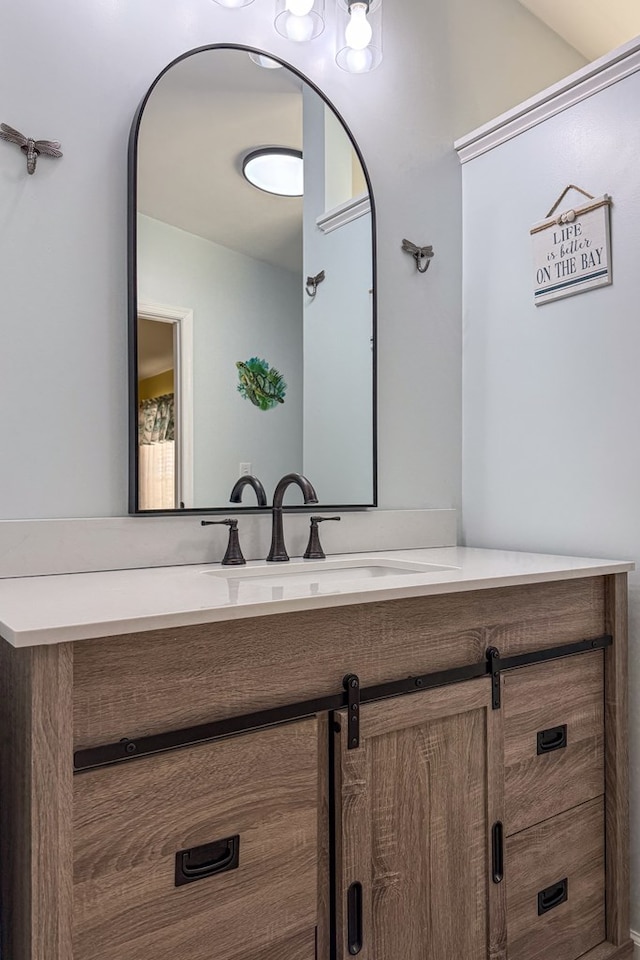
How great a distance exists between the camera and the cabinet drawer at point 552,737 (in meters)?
1.44

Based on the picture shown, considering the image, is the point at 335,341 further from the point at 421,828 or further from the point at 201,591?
the point at 421,828

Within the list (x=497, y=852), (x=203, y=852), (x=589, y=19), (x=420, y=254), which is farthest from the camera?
(x=589, y=19)

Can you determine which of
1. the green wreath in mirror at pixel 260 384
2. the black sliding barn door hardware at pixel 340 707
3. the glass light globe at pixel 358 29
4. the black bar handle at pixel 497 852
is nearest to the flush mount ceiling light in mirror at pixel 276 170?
the glass light globe at pixel 358 29

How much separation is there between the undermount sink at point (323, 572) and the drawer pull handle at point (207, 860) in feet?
1.38

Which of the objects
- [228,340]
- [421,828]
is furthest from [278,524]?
[421,828]

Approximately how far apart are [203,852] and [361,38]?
6.25ft

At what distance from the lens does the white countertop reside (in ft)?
3.05

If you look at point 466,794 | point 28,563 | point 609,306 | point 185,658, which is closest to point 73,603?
point 185,658

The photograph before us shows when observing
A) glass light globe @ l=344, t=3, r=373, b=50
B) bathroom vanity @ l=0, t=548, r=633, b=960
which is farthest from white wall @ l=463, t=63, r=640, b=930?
glass light globe @ l=344, t=3, r=373, b=50

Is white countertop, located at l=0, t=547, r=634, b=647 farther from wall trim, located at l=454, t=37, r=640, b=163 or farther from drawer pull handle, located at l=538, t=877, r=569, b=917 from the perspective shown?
wall trim, located at l=454, t=37, r=640, b=163

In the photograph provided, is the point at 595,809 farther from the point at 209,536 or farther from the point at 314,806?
the point at 209,536

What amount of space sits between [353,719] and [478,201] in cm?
164

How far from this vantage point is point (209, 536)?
1654 mm

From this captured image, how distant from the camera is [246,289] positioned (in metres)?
1.71
